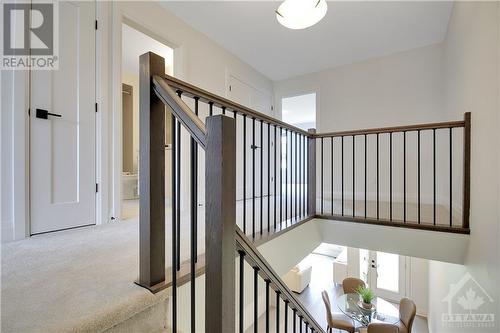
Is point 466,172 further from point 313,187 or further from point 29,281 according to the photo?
point 29,281

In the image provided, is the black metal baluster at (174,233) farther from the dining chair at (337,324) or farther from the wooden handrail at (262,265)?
the dining chair at (337,324)

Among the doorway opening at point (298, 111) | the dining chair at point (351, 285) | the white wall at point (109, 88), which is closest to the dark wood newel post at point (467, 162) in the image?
the white wall at point (109, 88)

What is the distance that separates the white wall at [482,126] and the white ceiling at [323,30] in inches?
25.8

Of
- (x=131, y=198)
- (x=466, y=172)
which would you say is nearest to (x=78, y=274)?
(x=466, y=172)

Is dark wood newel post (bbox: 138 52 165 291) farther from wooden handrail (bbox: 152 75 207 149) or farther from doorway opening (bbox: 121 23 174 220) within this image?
doorway opening (bbox: 121 23 174 220)

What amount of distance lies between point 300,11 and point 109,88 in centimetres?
188

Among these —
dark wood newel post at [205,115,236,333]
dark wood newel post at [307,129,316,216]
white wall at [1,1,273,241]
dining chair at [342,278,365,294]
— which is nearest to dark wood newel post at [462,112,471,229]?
dark wood newel post at [307,129,316,216]

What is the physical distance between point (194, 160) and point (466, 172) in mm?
2411

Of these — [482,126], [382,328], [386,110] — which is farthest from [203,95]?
[382,328]

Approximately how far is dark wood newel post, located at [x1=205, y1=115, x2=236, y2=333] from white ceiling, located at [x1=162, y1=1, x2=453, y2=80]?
8.80 feet

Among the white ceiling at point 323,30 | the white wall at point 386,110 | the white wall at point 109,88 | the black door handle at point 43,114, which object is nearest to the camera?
the white wall at point 109,88

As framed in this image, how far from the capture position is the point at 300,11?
2018 mm

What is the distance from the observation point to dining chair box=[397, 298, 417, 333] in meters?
3.84

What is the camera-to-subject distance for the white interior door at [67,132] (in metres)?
1.87
